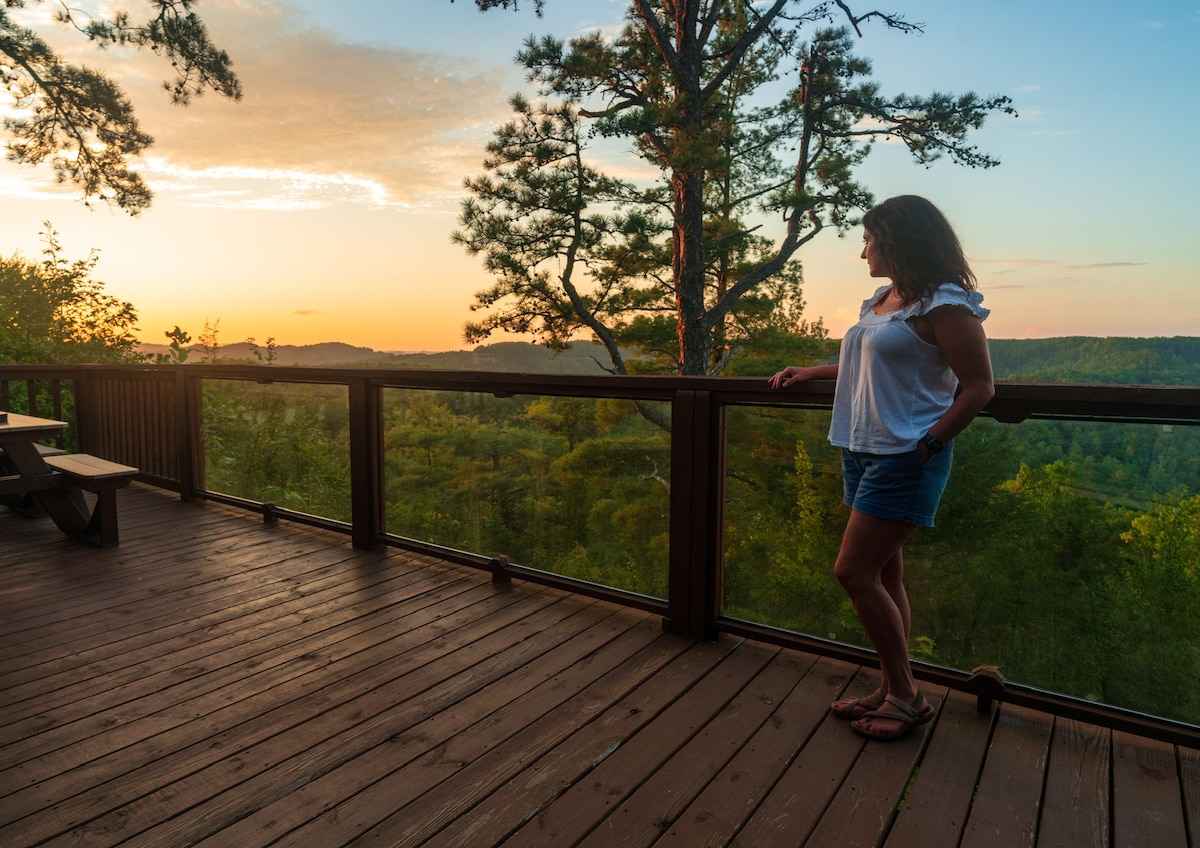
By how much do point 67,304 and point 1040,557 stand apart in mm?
13059

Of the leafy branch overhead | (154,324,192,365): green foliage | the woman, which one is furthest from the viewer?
(154,324,192,365): green foliage

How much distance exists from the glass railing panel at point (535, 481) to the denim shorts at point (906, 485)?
1.17 m

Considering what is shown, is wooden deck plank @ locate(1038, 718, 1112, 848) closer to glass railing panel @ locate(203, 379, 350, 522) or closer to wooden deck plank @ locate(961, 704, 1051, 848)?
wooden deck plank @ locate(961, 704, 1051, 848)

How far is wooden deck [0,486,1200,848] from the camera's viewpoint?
160 cm

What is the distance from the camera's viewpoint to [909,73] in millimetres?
12195

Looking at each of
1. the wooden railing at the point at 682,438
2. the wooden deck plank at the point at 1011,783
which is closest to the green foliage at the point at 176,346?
the wooden railing at the point at 682,438

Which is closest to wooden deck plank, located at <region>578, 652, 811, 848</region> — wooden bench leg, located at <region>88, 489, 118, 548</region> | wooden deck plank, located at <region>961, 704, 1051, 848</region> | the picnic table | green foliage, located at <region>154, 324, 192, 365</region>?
wooden deck plank, located at <region>961, 704, 1051, 848</region>

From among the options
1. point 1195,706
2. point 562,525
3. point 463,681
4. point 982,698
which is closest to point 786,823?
point 982,698

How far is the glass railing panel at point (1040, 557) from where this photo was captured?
2.50m

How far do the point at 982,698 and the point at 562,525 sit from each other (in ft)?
9.27

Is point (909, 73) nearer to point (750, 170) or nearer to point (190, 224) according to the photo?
point (750, 170)

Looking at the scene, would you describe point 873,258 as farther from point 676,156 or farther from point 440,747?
point 676,156

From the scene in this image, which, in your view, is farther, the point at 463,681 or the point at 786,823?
the point at 463,681

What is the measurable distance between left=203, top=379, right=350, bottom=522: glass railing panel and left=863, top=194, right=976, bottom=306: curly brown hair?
3126mm
